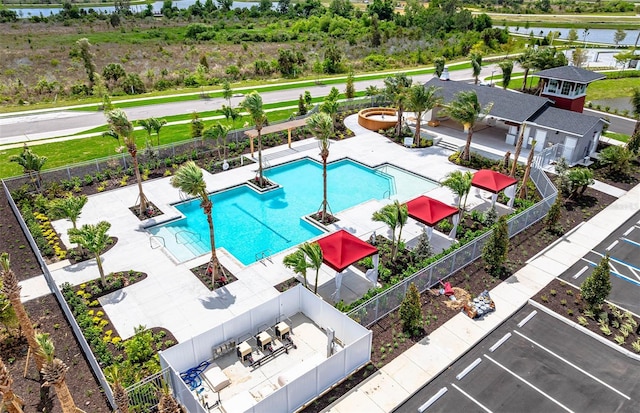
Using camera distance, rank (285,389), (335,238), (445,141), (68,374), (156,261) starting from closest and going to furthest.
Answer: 1. (285,389)
2. (68,374)
3. (335,238)
4. (156,261)
5. (445,141)

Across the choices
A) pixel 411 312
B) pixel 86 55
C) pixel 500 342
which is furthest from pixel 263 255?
pixel 86 55

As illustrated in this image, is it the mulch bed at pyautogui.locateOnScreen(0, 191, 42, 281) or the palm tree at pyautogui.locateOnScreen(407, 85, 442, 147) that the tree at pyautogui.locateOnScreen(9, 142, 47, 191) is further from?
the palm tree at pyautogui.locateOnScreen(407, 85, 442, 147)

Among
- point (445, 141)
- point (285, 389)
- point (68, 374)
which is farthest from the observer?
point (445, 141)

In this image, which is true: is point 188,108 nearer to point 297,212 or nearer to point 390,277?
point 297,212

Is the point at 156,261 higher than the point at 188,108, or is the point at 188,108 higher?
the point at 188,108

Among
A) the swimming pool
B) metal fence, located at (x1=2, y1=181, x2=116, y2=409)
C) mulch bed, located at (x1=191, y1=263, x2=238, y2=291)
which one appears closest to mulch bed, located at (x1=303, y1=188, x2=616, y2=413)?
metal fence, located at (x1=2, y1=181, x2=116, y2=409)

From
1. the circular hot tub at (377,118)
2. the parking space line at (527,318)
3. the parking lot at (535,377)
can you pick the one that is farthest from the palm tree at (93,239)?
the circular hot tub at (377,118)

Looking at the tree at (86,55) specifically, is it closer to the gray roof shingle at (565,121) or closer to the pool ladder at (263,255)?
the pool ladder at (263,255)

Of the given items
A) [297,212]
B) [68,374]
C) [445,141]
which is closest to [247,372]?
[68,374]

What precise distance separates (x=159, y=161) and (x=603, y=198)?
33.8m

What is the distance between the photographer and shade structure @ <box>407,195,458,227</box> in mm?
24453

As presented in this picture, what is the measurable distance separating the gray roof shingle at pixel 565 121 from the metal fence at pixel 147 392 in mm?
35240

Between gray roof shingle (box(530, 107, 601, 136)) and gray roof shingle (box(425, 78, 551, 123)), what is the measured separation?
0.92m

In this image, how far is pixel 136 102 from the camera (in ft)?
172
